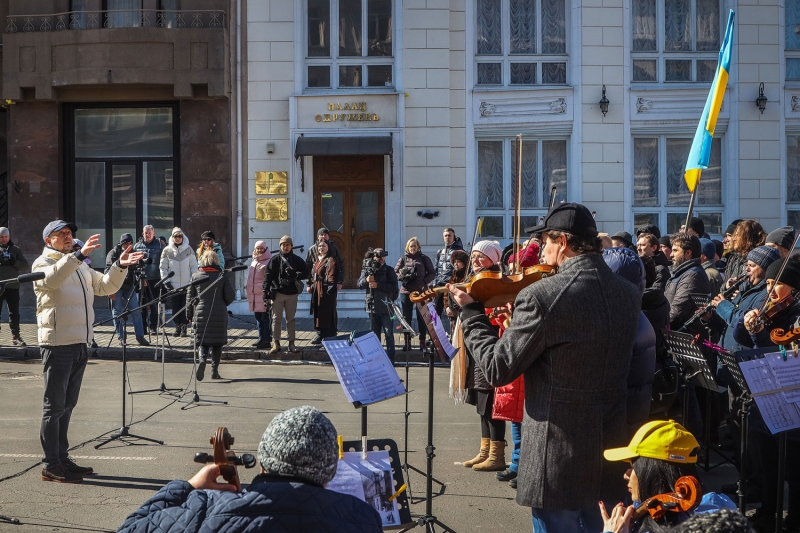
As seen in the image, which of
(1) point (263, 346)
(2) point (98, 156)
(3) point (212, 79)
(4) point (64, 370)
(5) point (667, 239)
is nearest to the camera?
(4) point (64, 370)

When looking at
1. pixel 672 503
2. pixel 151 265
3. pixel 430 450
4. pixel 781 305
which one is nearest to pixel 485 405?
pixel 430 450

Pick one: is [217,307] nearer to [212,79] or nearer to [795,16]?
[212,79]

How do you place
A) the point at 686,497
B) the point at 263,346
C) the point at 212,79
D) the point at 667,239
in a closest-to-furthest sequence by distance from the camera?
1. the point at 686,497
2. the point at 667,239
3. the point at 263,346
4. the point at 212,79

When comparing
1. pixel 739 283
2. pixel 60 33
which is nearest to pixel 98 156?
pixel 60 33

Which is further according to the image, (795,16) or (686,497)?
(795,16)

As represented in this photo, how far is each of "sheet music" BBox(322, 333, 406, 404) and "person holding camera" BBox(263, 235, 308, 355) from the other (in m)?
8.88

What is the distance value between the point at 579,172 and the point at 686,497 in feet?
52.6

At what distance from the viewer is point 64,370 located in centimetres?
710

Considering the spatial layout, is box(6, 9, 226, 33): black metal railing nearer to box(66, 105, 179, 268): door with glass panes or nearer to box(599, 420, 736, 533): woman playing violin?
box(66, 105, 179, 268): door with glass panes

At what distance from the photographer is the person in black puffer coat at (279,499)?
9.22ft

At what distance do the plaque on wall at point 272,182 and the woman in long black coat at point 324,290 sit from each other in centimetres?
456

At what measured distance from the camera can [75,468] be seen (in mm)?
7184

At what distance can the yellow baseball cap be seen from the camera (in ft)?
11.5

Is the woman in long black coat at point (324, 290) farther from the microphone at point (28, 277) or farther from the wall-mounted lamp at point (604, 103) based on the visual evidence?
the microphone at point (28, 277)
